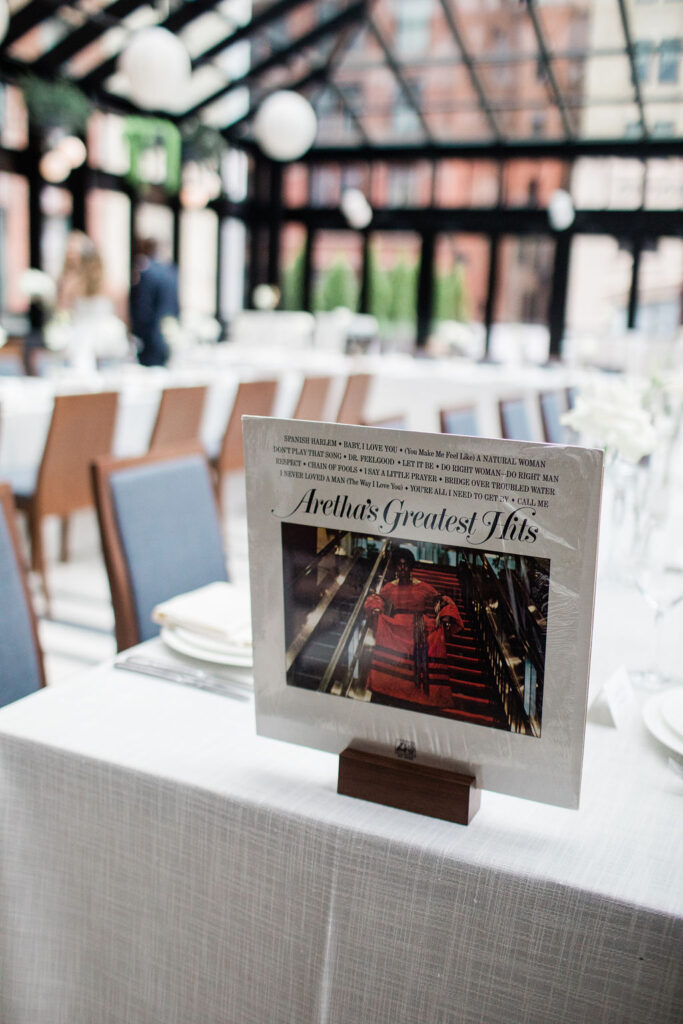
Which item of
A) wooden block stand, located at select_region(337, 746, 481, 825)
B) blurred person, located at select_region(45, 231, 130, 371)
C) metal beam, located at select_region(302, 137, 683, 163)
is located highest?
metal beam, located at select_region(302, 137, 683, 163)

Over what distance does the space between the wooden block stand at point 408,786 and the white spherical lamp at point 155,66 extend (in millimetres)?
4700

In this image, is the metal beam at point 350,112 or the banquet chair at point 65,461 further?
the metal beam at point 350,112

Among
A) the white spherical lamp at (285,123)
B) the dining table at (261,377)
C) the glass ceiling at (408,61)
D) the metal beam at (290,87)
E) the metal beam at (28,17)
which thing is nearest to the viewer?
the dining table at (261,377)

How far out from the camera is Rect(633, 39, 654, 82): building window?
32.0 feet

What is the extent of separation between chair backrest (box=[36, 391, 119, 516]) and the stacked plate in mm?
2379

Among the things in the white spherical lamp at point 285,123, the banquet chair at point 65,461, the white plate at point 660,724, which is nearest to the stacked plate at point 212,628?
the white plate at point 660,724

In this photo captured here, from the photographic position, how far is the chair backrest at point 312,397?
16.9 feet

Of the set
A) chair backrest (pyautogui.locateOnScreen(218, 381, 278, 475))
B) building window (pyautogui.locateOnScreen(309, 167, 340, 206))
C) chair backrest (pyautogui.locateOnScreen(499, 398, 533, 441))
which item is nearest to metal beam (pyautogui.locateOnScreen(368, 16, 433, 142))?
building window (pyautogui.locateOnScreen(309, 167, 340, 206))

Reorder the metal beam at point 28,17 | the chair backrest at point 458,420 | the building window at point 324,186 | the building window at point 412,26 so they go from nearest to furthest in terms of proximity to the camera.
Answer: the chair backrest at point 458,420 < the metal beam at point 28,17 < the building window at point 412,26 < the building window at point 324,186

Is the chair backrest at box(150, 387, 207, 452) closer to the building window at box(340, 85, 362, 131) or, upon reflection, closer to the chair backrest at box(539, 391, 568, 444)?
the chair backrest at box(539, 391, 568, 444)

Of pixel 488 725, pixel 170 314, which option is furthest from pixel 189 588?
pixel 170 314

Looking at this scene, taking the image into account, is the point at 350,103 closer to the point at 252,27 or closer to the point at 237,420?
the point at 252,27

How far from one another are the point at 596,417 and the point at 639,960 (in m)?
1.18

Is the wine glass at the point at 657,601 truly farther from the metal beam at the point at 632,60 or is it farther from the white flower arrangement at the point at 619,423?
the metal beam at the point at 632,60
